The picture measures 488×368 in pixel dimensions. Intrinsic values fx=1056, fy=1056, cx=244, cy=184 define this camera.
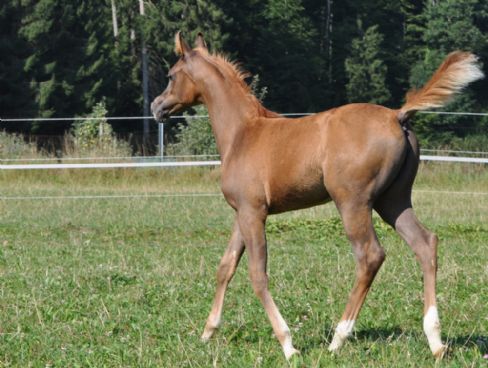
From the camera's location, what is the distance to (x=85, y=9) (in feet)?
155

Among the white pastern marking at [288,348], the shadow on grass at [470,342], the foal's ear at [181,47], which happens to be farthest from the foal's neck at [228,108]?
the shadow on grass at [470,342]

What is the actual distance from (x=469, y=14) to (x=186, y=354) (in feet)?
166

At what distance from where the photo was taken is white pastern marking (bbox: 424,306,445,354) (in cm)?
618

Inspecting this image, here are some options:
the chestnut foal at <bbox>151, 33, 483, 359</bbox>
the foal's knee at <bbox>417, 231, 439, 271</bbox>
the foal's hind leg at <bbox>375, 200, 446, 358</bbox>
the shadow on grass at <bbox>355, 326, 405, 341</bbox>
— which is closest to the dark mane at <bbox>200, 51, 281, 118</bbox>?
the chestnut foal at <bbox>151, 33, 483, 359</bbox>

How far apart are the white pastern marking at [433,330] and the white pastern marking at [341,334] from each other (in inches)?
18.5

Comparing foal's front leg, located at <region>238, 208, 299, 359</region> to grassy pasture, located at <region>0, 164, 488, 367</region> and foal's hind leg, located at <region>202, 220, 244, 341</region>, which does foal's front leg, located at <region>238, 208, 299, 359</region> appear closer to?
grassy pasture, located at <region>0, 164, 488, 367</region>

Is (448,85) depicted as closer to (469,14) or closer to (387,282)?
(387,282)

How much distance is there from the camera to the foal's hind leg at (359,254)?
6410 millimetres

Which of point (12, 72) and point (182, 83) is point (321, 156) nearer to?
point (182, 83)

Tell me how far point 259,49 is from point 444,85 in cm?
4865

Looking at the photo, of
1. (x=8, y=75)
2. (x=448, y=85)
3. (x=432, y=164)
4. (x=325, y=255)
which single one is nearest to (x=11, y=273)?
(x=325, y=255)

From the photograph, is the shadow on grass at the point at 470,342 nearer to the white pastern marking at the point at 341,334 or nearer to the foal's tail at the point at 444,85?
the white pastern marking at the point at 341,334

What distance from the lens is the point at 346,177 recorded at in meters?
6.39

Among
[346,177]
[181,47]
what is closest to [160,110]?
[181,47]
